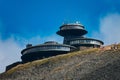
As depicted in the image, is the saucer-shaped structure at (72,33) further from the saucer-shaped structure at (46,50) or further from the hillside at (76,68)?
the hillside at (76,68)

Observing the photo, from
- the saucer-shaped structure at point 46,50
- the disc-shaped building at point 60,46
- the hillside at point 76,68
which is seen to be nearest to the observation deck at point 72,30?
the disc-shaped building at point 60,46

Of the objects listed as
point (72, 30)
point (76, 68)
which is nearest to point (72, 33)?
point (72, 30)

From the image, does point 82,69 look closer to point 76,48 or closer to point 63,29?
point 76,48

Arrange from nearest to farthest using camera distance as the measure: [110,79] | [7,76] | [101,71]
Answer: [110,79], [101,71], [7,76]

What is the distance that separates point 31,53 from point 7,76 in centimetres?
2633

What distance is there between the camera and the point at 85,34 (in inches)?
7815

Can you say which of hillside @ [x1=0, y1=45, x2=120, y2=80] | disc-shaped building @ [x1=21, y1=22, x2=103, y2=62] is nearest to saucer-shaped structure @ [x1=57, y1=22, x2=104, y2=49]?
disc-shaped building @ [x1=21, y1=22, x2=103, y2=62]

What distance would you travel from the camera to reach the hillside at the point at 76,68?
115912mm

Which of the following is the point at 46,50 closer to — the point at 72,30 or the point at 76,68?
the point at 72,30

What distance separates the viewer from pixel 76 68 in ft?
430

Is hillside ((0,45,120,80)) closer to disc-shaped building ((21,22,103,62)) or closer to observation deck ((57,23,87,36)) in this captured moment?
disc-shaped building ((21,22,103,62))

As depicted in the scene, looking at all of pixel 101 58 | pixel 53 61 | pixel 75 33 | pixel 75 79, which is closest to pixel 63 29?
pixel 75 33

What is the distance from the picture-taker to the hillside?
11591 cm

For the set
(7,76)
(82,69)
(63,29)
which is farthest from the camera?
(63,29)
